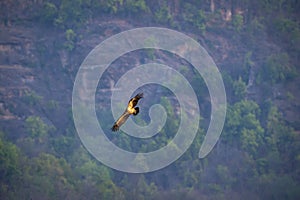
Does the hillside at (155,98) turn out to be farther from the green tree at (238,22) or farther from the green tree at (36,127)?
the green tree at (238,22)

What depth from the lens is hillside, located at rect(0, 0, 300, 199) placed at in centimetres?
9194

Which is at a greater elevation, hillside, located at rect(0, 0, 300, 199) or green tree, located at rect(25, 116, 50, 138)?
hillside, located at rect(0, 0, 300, 199)

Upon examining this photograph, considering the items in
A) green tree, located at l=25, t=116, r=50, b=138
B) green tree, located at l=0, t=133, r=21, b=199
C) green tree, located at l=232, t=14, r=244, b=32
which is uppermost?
green tree, located at l=232, t=14, r=244, b=32

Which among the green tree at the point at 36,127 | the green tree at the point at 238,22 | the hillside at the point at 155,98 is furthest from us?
the green tree at the point at 238,22

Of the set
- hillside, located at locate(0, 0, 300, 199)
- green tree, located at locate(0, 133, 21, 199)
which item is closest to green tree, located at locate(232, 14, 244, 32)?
hillside, located at locate(0, 0, 300, 199)

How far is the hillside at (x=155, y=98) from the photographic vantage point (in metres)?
91.9

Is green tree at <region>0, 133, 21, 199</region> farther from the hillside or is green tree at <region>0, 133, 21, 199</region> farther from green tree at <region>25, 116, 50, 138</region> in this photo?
green tree at <region>25, 116, 50, 138</region>

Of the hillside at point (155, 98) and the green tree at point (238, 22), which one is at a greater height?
the green tree at point (238, 22)

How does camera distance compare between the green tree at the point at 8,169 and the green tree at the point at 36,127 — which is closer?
the green tree at the point at 8,169

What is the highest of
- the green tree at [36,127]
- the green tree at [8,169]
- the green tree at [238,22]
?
the green tree at [238,22]

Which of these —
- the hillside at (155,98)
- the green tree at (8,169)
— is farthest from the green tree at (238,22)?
the green tree at (8,169)

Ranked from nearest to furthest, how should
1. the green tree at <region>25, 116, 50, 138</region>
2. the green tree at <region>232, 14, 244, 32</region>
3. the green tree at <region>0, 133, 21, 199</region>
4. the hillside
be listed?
the green tree at <region>0, 133, 21, 199</region>, the hillside, the green tree at <region>25, 116, 50, 138</region>, the green tree at <region>232, 14, 244, 32</region>

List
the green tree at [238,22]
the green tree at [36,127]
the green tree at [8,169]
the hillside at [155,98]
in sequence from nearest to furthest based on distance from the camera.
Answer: the green tree at [8,169] → the hillside at [155,98] → the green tree at [36,127] → the green tree at [238,22]

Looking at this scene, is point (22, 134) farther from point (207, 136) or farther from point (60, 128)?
point (207, 136)
